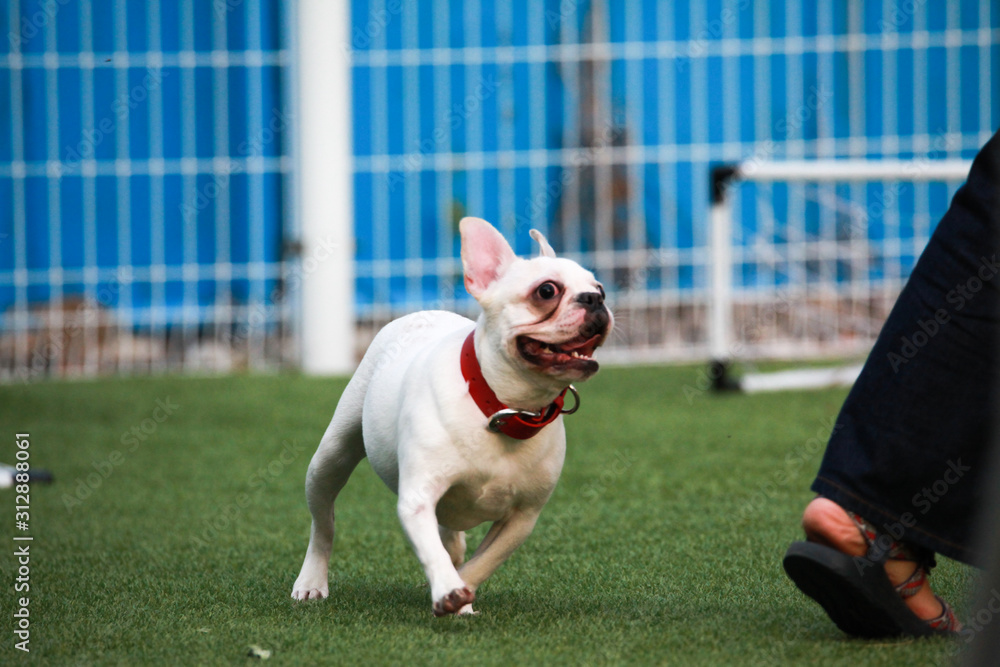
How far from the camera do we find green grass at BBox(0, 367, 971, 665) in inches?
84.2

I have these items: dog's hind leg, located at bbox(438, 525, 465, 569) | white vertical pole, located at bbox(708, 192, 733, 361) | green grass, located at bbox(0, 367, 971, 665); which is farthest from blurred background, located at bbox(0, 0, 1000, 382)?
dog's hind leg, located at bbox(438, 525, 465, 569)

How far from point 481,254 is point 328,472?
615mm

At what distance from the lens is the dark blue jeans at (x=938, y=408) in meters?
2.01

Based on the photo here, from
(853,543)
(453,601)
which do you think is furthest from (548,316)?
(853,543)

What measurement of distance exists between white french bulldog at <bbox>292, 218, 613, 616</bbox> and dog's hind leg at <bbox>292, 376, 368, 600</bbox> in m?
0.16

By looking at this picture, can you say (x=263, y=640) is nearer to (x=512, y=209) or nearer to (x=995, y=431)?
(x=995, y=431)

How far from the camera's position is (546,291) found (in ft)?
7.47

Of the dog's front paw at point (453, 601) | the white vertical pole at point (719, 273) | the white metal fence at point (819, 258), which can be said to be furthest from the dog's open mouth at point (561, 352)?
the white metal fence at point (819, 258)

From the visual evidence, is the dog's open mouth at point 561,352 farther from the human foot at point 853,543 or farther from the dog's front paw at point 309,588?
the dog's front paw at point 309,588

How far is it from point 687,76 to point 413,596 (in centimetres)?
562

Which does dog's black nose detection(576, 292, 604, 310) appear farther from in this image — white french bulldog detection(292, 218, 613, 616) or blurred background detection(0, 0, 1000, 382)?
blurred background detection(0, 0, 1000, 382)

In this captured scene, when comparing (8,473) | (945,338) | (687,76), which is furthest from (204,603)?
(687,76)

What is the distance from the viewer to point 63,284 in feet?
24.5

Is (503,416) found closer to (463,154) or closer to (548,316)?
(548,316)
